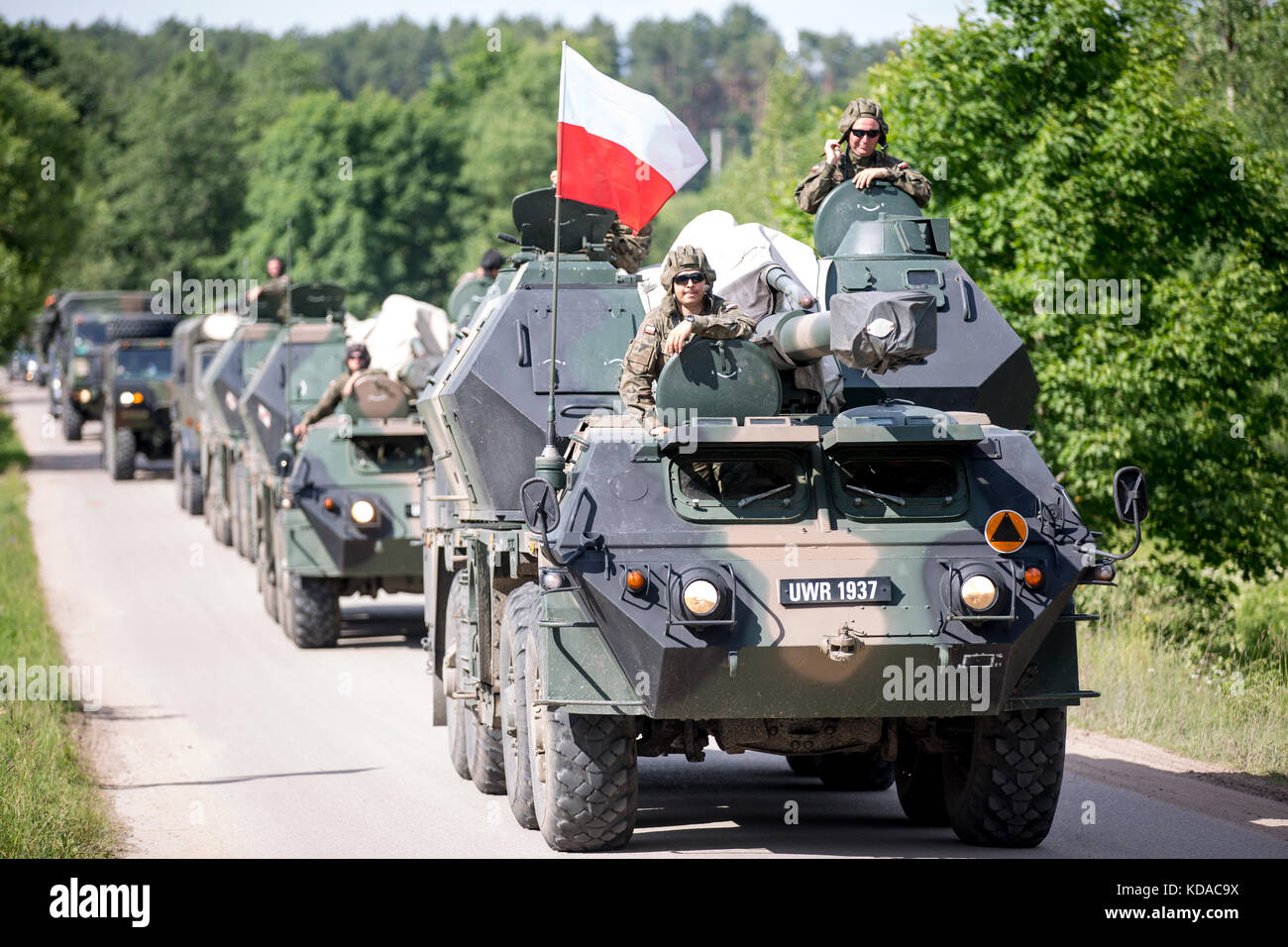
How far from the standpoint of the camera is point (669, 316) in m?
9.06

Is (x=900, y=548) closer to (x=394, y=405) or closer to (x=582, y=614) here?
(x=582, y=614)

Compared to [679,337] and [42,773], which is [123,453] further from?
[679,337]

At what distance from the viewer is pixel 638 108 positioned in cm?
987

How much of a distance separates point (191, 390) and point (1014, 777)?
2138 cm

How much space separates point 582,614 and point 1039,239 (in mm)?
9433

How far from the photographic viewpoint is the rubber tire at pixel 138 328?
37.9 meters

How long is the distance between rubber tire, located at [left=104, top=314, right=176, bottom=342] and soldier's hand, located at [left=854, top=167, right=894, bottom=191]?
29636 millimetres

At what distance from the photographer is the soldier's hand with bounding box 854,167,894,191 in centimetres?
1028

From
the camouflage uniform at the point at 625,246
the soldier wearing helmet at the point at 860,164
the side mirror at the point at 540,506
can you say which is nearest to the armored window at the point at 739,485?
the side mirror at the point at 540,506

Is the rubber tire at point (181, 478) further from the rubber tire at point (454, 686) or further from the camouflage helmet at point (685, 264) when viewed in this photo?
the camouflage helmet at point (685, 264)

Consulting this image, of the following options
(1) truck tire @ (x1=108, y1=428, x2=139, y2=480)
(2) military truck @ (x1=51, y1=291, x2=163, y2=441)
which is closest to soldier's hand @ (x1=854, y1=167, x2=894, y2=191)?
(1) truck tire @ (x1=108, y1=428, x2=139, y2=480)

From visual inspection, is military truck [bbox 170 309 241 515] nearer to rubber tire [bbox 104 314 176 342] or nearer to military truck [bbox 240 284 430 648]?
rubber tire [bbox 104 314 176 342]

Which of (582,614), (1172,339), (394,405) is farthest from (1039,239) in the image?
(582,614)

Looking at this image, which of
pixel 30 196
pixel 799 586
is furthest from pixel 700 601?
pixel 30 196
